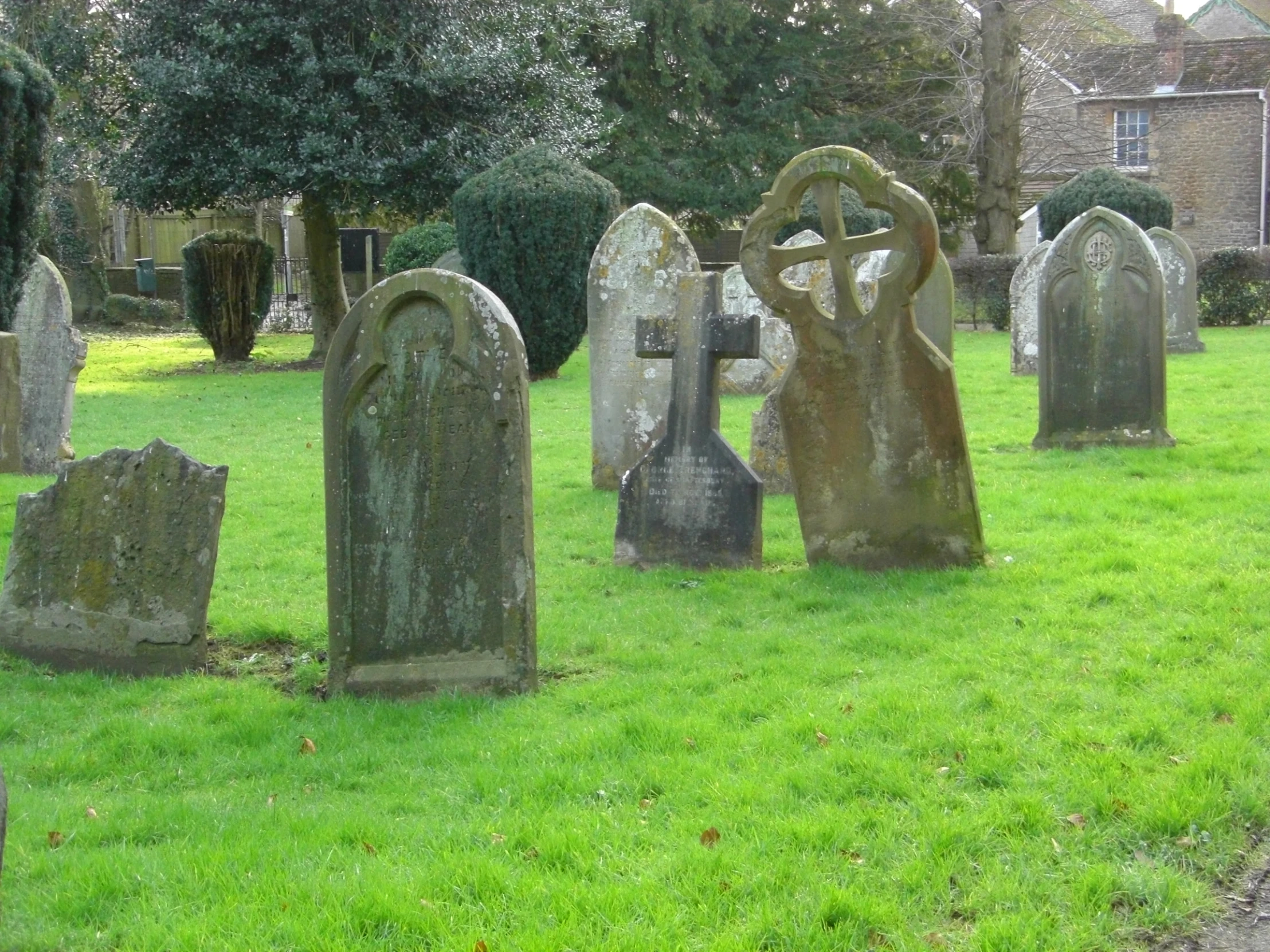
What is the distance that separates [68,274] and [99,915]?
32.6 m

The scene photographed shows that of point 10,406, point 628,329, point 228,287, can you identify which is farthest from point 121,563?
point 228,287

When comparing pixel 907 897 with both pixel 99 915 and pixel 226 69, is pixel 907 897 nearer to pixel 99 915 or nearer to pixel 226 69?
pixel 99 915

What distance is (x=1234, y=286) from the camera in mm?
26844

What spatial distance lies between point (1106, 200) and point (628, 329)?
1931 centimetres

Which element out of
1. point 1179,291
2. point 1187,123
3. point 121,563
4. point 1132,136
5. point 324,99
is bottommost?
point 121,563

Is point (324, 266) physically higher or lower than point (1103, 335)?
higher

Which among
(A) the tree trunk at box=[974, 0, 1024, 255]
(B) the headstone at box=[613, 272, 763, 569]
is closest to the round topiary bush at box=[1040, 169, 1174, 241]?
(A) the tree trunk at box=[974, 0, 1024, 255]

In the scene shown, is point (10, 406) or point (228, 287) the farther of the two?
point (228, 287)

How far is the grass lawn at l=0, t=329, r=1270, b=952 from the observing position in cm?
377

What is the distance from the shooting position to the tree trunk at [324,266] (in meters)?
23.8

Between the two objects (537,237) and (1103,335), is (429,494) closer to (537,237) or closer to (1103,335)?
(1103,335)

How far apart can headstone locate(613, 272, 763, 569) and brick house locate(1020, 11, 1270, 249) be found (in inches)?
1310

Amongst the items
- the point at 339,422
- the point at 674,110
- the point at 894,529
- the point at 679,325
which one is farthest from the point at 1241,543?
the point at 674,110

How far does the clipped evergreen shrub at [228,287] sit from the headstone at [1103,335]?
51.7 ft
